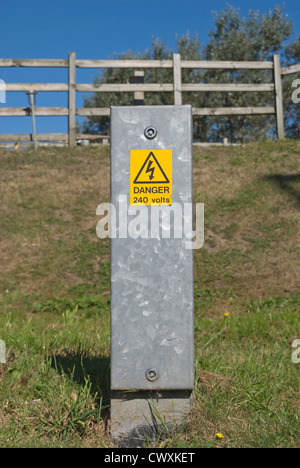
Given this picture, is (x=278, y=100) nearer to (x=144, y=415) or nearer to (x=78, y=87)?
(x=78, y=87)

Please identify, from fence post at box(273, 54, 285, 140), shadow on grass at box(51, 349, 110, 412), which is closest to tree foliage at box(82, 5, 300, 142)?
fence post at box(273, 54, 285, 140)

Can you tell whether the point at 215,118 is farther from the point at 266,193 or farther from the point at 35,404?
the point at 35,404

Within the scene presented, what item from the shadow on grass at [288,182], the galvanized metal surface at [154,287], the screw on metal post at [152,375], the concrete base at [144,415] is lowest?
the concrete base at [144,415]

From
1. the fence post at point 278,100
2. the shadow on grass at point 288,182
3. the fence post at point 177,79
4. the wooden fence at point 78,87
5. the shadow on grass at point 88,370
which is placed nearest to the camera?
the shadow on grass at point 88,370

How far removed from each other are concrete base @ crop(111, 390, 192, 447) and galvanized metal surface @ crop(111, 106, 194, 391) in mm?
78

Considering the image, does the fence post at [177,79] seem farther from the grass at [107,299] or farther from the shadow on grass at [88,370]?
the shadow on grass at [88,370]

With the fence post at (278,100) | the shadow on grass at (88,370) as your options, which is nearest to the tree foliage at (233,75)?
the fence post at (278,100)

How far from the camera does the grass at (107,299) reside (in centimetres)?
269

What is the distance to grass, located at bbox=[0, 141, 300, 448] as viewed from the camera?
2686mm

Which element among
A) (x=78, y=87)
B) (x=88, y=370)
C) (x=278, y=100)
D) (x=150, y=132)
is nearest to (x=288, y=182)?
(x=278, y=100)

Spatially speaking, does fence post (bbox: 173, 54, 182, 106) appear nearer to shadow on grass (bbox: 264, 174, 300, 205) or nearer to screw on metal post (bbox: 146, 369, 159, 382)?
shadow on grass (bbox: 264, 174, 300, 205)

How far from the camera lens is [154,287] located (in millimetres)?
2619

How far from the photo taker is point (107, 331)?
15.4ft
